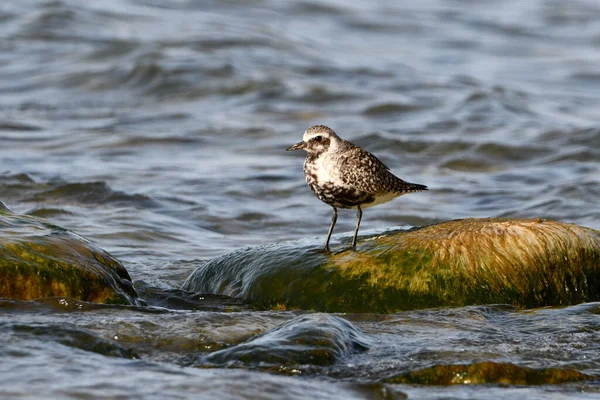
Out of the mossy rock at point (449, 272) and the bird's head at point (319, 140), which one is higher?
Result: the bird's head at point (319, 140)

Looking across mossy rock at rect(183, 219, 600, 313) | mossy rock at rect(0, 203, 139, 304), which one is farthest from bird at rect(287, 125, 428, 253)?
mossy rock at rect(0, 203, 139, 304)

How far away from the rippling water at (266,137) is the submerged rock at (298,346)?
9 cm

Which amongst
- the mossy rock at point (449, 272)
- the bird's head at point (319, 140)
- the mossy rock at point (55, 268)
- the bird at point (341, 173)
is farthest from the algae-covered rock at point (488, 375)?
the mossy rock at point (55, 268)

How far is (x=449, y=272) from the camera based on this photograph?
6742mm

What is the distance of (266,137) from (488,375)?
914 cm

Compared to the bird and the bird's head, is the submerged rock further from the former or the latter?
the bird's head

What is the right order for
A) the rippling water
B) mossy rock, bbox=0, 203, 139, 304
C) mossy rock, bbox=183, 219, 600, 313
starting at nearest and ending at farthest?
the rippling water
mossy rock, bbox=0, 203, 139, 304
mossy rock, bbox=183, 219, 600, 313

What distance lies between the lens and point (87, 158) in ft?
41.8

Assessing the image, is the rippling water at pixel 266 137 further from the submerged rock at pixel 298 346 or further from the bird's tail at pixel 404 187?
the bird's tail at pixel 404 187

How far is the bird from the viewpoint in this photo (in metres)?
6.78

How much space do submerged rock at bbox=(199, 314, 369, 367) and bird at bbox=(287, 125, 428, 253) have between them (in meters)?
1.37

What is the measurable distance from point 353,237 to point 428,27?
14.0 m

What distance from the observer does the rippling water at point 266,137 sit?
5.59 m

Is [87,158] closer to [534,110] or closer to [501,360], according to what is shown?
[534,110]
